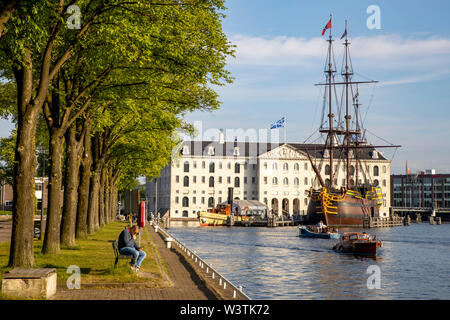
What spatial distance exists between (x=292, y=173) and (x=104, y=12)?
410 feet

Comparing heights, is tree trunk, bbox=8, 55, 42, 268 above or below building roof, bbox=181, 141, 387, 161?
below

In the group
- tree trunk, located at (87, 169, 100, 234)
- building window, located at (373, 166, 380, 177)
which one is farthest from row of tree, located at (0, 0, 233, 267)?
building window, located at (373, 166, 380, 177)

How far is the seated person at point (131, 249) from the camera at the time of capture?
1856 cm

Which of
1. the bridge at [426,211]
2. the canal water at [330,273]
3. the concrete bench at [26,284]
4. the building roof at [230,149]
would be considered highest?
the building roof at [230,149]

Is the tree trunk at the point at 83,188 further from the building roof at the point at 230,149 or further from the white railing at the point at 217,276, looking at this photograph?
the building roof at the point at 230,149

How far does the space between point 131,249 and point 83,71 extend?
1035 cm

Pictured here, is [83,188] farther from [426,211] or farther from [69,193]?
[426,211]

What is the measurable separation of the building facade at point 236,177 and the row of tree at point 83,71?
10204 centimetres

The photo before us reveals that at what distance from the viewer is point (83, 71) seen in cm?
2528

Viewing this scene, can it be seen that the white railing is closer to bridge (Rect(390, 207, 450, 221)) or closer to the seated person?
the seated person

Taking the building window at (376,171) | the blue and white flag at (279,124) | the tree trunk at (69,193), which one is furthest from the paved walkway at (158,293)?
the building window at (376,171)

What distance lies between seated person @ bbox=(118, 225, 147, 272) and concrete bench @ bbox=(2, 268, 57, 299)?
4.89 metres

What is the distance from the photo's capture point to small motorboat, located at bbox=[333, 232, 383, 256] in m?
46.5

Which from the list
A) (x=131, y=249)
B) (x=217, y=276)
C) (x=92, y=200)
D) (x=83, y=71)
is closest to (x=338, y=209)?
(x=92, y=200)
